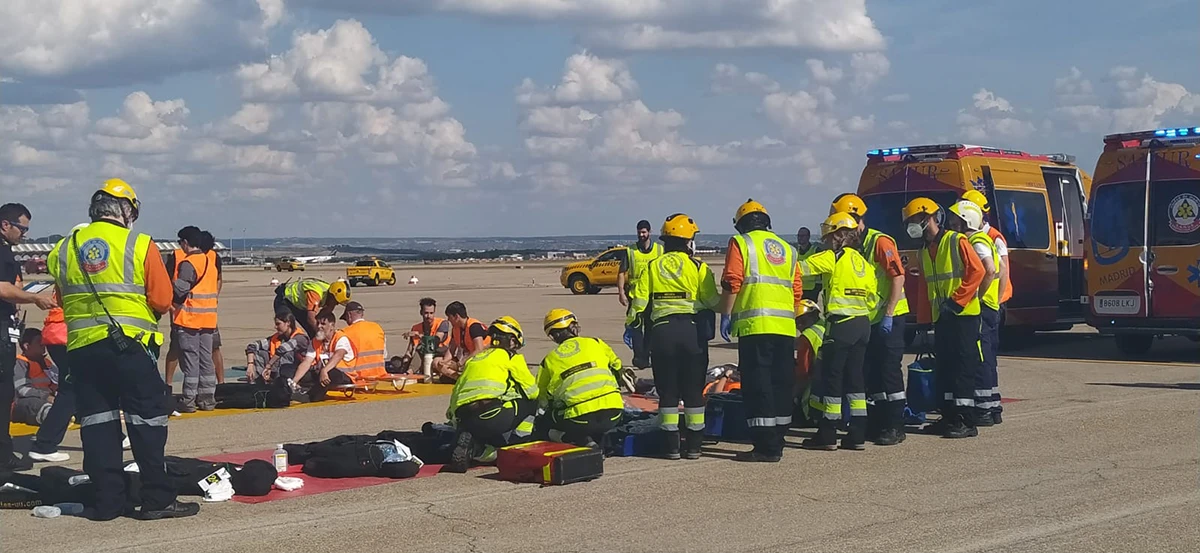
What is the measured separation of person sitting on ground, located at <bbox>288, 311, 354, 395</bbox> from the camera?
13562mm

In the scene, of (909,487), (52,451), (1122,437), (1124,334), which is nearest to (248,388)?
(52,451)

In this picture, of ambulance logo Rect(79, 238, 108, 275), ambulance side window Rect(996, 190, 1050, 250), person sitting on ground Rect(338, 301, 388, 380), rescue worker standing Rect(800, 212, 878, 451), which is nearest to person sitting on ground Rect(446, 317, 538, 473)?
rescue worker standing Rect(800, 212, 878, 451)

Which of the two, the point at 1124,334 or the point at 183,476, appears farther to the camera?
the point at 1124,334

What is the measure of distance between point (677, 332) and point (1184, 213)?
31.5 ft

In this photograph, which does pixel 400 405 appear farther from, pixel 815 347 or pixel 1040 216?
pixel 1040 216

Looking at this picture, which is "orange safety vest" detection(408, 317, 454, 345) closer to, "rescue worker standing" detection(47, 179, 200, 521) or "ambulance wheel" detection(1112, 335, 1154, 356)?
"rescue worker standing" detection(47, 179, 200, 521)

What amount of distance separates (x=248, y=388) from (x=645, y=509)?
6731mm

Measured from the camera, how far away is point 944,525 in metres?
6.93

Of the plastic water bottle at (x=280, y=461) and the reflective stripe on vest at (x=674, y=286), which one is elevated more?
the reflective stripe on vest at (x=674, y=286)

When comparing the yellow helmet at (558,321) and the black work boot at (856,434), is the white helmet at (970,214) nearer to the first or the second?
the black work boot at (856,434)

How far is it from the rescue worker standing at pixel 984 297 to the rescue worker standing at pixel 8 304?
7161 mm

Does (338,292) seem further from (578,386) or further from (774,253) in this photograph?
(774,253)

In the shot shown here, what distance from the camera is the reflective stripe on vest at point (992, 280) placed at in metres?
10.4

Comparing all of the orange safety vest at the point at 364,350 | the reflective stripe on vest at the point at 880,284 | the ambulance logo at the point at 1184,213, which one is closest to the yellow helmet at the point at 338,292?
the orange safety vest at the point at 364,350
